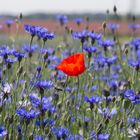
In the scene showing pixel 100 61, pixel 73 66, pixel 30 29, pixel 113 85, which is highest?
pixel 30 29

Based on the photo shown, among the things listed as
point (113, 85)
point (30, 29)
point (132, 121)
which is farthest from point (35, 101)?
point (113, 85)

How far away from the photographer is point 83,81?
3.95 meters

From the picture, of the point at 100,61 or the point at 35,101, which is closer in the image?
the point at 35,101

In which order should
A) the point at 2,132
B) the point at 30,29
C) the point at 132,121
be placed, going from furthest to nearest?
A: the point at 132,121, the point at 30,29, the point at 2,132

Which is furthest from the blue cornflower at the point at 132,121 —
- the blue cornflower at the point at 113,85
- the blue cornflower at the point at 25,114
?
the blue cornflower at the point at 113,85

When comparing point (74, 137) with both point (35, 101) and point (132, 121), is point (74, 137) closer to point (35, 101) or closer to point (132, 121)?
point (35, 101)

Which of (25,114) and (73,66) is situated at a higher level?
(73,66)

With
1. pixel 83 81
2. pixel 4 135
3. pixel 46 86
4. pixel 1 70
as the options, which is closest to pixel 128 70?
pixel 83 81

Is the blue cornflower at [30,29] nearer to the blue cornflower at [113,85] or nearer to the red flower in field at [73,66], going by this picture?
the red flower in field at [73,66]

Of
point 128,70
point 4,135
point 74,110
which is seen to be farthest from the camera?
point 128,70

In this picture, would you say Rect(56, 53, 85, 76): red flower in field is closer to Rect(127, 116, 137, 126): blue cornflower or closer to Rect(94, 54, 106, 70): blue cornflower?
Rect(127, 116, 137, 126): blue cornflower

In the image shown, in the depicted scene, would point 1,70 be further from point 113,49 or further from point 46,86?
point 113,49

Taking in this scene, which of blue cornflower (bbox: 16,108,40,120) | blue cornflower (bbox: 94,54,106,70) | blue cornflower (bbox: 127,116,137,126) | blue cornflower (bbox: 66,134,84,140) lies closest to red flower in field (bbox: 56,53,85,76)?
blue cornflower (bbox: 16,108,40,120)

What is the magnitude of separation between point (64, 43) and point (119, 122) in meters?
2.84
